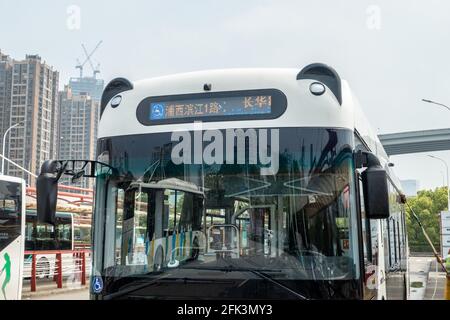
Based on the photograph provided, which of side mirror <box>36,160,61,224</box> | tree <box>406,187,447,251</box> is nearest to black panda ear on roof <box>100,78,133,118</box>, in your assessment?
side mirror <box>36,160,61,224</box>

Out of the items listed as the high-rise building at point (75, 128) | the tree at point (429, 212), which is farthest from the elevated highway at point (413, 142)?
the high-rise building at point (75, 128)

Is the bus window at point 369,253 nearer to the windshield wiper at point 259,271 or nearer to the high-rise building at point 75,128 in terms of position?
the windshield wiper at point 259,271

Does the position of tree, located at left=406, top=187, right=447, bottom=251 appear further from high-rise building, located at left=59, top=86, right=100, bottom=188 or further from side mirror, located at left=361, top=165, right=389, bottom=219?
side mirror, located at left=361, top=165, right=389, bottom=219

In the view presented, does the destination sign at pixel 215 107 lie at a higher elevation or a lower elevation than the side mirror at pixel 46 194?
higher

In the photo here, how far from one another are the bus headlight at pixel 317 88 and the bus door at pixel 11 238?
832 centimetres

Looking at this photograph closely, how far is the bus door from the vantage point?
1084cm

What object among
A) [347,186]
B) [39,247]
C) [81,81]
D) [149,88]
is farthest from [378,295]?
[39,247]

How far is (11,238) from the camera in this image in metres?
11.6

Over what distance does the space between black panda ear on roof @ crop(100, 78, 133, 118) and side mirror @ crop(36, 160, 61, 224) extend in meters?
0.76

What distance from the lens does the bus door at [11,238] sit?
1084 centimetres

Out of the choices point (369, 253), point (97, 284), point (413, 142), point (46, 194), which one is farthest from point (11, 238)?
point (413, 142)

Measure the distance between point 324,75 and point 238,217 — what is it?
130 centimetres

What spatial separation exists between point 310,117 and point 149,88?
1361mm

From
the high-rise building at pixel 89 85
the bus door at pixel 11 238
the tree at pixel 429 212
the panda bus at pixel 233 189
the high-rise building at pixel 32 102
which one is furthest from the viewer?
the tree at pixel 429 212
